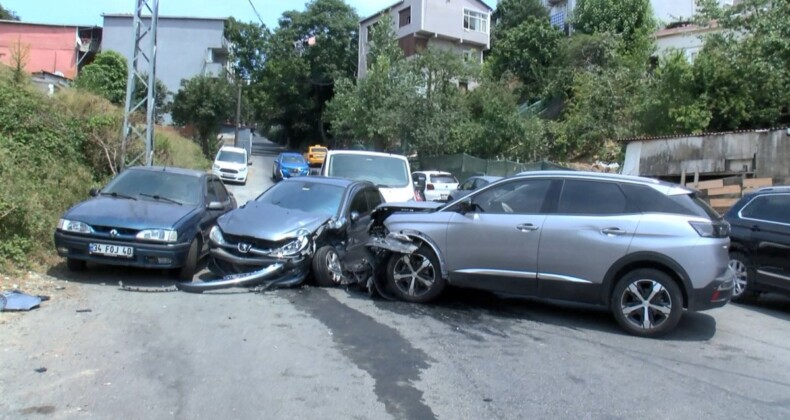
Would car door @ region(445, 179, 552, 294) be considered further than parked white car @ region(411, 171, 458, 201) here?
No

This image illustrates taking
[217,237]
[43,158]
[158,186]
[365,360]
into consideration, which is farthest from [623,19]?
[365,360]

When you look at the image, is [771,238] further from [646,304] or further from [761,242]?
[646,304]

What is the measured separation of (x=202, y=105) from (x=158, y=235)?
34069 mm

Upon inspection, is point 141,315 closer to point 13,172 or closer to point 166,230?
point 166,230

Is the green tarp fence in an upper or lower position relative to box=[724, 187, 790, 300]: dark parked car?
upper

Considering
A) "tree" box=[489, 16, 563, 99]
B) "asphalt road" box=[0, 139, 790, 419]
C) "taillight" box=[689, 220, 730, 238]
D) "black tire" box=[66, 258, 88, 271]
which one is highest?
"tree" box=[489, 16, 563, 99]

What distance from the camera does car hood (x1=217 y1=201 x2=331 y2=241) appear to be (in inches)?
333

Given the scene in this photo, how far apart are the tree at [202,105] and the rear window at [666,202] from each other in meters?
36.6

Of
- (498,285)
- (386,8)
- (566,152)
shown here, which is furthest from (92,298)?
(386,8)

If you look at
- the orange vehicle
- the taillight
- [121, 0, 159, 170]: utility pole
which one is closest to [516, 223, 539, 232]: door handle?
the taillight

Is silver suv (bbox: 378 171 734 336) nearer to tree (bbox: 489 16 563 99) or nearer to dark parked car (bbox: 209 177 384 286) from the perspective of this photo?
dark parked car (bbox: 209 177 384 286)

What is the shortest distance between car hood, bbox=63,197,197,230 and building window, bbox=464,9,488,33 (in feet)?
155

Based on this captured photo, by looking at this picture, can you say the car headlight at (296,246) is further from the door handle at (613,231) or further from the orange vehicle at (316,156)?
the orange vehicle at (316,156)

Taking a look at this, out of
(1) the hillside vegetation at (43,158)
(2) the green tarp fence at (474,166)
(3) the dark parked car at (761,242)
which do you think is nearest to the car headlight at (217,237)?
(1) the hillside vegetation at (43,158)
